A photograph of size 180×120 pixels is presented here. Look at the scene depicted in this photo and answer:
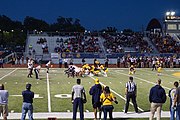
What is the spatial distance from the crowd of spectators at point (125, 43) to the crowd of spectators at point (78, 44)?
1.92 meters

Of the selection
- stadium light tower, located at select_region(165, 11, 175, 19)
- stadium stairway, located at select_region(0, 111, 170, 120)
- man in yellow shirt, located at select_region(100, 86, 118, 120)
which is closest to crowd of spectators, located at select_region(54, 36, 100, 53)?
stadium light tower, located at select_region(165, 11, 175, 19)

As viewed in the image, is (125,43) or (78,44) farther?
(125,43)

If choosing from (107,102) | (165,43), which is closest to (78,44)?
(165,43)

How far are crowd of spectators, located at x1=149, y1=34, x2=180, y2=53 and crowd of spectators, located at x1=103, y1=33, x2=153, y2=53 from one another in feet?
5.53

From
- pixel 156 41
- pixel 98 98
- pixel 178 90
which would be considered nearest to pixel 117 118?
pixel 98 98

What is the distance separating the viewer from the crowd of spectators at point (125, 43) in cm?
5602

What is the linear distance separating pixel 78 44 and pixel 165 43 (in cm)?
1424

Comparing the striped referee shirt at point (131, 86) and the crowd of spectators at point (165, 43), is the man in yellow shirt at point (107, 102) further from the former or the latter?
the crowd of spectators at point (165, 43)

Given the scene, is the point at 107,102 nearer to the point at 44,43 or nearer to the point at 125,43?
the point at 44,43

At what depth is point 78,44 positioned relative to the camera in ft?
188

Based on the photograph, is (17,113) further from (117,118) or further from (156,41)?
(156,41)

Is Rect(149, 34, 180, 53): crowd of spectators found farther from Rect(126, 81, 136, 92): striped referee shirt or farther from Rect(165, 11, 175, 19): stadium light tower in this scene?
Rect(126, 81, 136, 92): striped referee shirt

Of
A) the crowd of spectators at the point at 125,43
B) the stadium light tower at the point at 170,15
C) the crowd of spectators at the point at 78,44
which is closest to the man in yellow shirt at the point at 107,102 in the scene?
the crowd of spectators at the point at 78,44

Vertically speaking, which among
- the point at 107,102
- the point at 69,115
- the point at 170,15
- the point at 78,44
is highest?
the point at 170,15
